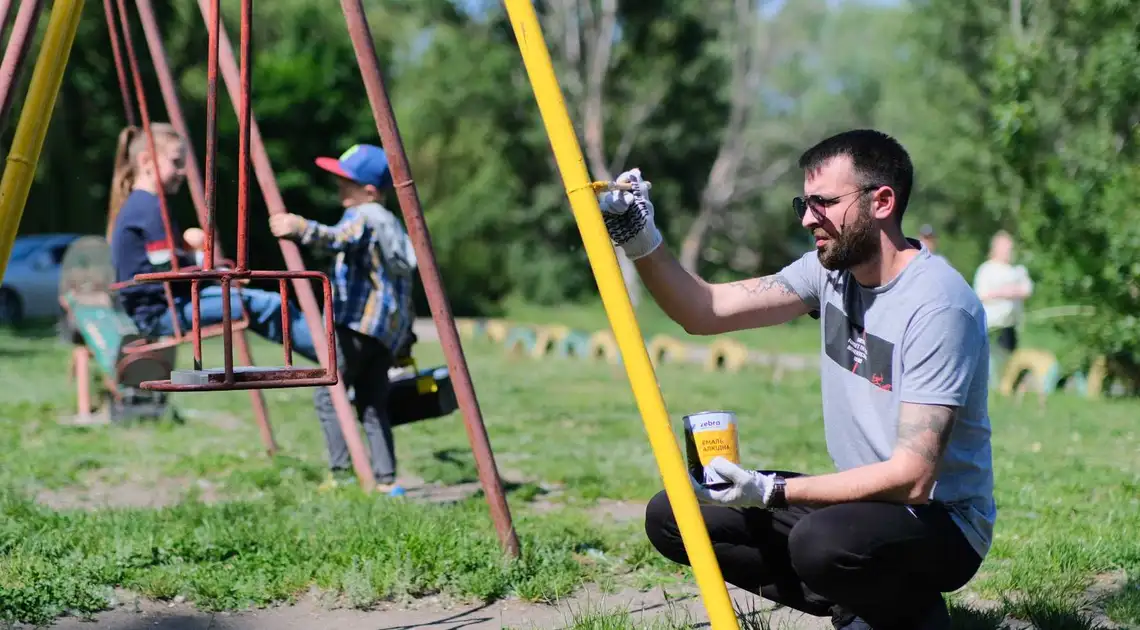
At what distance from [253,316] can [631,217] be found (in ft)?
10.3

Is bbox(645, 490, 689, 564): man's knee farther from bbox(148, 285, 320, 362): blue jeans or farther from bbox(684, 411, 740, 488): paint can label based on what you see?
bbox(148, 285, 320, 362): blue jeans

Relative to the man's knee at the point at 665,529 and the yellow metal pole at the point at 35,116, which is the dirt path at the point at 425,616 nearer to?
the man's knee at the point at 665,529

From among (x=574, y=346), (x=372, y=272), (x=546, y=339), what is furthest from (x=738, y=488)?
(x=546, y=339)

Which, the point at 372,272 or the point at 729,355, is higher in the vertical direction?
the point at 729,355

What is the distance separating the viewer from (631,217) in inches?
129

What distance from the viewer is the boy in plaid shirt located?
5.59 m

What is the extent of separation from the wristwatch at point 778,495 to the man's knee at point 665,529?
0.49 metres

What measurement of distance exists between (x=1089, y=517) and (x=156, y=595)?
3654 mm

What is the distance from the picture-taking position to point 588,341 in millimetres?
17328

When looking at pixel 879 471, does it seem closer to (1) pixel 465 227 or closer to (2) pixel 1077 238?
(2) pixel 1077 238

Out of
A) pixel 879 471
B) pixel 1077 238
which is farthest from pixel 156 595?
pixel 1077 238

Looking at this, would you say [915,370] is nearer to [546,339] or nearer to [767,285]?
[767,285]

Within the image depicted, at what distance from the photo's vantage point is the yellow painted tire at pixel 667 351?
55.2 ft

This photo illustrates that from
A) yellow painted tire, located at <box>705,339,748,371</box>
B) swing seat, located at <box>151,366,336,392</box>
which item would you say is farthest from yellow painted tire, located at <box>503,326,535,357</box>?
swing seat, located at <box>151,366,336,392</box>
